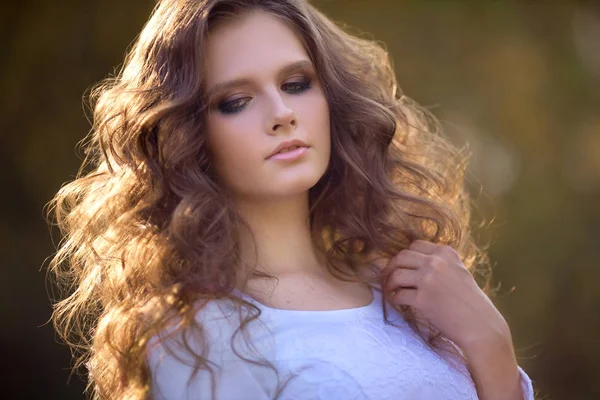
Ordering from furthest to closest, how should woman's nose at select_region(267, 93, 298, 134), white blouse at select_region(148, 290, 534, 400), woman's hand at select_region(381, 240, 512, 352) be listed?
woman's hand at select_region(381, 240, 512, 352) < woman's nose at select_region(267, 93, 298, 134) < white blouse at select_region(148, 290, 534, 400)

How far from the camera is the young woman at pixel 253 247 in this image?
5.47 ft

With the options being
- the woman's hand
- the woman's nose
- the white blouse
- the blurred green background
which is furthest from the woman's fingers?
the blurred green background

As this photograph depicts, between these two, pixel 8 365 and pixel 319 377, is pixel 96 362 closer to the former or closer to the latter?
pixel 319 377

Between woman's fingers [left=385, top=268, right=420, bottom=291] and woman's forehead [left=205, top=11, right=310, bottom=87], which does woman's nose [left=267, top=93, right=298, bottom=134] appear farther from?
woman's fingers [left=385, top=268, right=420, bottom=291]

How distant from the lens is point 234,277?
1771 millimetres

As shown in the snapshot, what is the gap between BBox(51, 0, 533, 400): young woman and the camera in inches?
65.7

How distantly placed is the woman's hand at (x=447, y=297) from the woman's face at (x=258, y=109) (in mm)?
364

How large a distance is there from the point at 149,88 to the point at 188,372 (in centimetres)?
71

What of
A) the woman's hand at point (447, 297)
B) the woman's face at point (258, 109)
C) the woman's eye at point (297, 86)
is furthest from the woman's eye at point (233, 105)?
the woman's hand at point (447, 297)

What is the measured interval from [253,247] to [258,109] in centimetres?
35

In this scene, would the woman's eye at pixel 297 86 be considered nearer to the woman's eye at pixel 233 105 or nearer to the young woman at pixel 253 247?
the young woman at pixel 253 247

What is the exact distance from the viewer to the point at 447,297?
6.23 feet

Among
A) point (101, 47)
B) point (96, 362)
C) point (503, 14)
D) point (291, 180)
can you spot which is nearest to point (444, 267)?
point (291, 180)

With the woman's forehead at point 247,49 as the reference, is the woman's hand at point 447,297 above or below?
below
